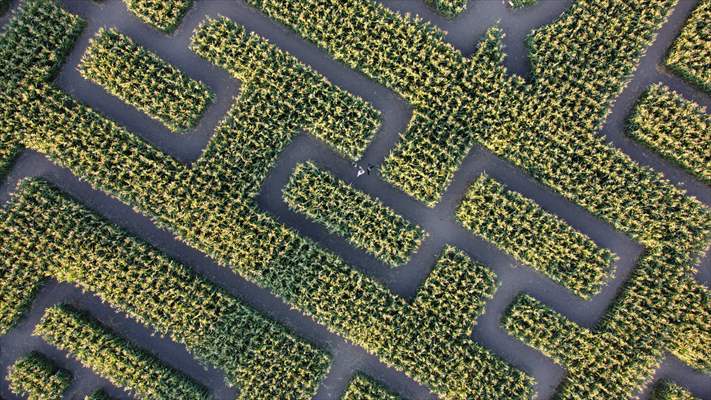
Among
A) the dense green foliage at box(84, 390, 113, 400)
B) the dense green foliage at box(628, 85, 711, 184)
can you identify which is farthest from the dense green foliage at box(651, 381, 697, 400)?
the dense green foliage at box(84, 390, 113, 400)

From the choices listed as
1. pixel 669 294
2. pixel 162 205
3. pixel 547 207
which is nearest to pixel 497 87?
pixel 547 207

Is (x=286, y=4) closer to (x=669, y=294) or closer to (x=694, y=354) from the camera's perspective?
(x=669, y=294)

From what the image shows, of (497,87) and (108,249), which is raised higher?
(497,87)

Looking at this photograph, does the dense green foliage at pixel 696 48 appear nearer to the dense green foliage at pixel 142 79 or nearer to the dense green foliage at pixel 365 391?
the dense green foliage at pixel 365 391

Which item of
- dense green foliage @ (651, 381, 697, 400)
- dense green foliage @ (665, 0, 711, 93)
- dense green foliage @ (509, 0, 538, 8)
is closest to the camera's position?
dense green foliage @ (651, 381, 697, 400)

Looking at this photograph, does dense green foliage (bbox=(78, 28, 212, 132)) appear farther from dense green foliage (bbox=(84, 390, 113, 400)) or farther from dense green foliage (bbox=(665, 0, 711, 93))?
dense green foliage (bbox=(665, 0, 711, 93))

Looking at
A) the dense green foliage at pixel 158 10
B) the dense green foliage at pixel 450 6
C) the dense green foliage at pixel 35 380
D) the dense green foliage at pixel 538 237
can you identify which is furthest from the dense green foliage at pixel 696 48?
the dense green foliage at pixel 35 380

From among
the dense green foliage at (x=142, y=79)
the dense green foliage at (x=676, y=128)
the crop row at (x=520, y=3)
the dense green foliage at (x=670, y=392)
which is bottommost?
the dense green foliage at (x=670, y=392)
